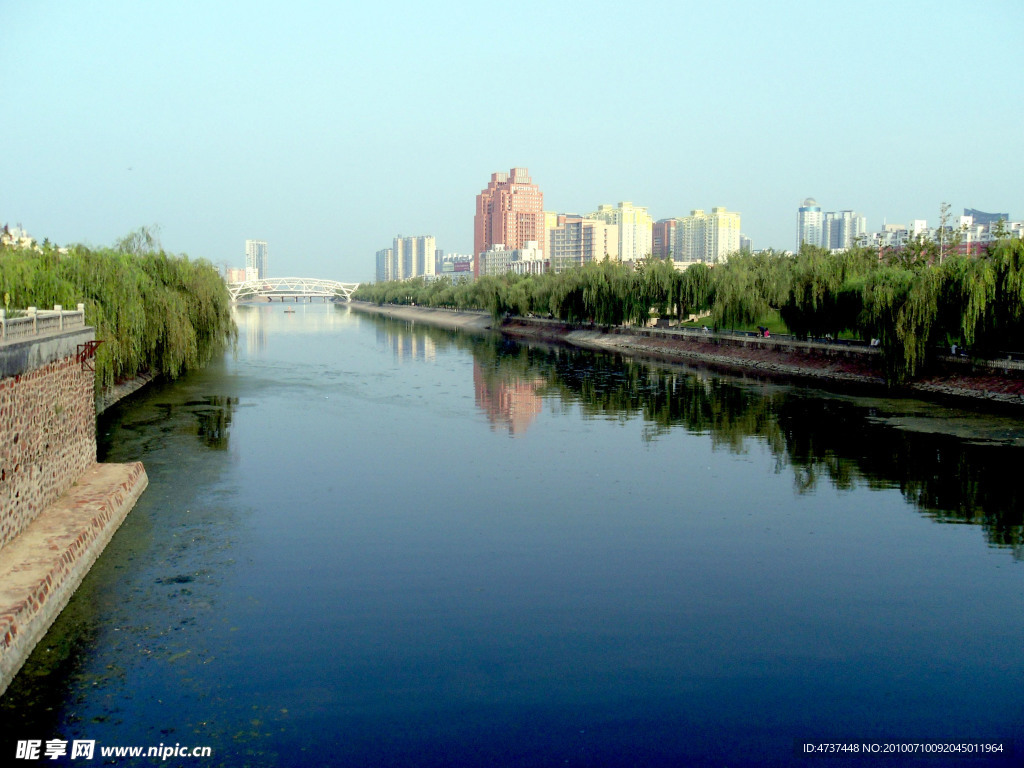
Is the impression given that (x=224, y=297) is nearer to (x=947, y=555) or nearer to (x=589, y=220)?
(x=947, y=555)

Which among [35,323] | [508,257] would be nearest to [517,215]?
[508,257]

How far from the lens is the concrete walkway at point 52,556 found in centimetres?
841

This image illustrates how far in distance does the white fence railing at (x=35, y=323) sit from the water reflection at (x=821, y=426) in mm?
11325

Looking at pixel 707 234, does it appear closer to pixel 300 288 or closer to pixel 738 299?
pixel 300 288

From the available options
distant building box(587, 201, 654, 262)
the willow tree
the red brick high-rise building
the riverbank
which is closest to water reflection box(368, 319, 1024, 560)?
the riverbank

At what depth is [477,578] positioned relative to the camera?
1120 cm

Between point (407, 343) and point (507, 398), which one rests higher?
point (407, 343)

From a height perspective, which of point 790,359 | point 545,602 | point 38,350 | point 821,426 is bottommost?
point 545,602

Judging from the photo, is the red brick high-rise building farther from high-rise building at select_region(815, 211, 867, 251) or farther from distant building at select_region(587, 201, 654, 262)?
high-rise building at select_region(815, 211, 867, 251)

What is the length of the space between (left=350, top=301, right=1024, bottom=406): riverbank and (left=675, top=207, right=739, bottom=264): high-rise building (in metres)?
109

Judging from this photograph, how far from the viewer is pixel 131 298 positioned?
23375 millimetres

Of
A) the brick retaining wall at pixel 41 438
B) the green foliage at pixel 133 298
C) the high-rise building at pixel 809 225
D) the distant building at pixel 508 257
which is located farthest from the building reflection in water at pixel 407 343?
the high-rise building at pixel 809 225

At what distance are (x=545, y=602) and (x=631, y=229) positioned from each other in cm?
16078

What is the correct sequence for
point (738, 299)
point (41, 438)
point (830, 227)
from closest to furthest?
point (41, 438) < point (738, 299) < point (830, 227)
